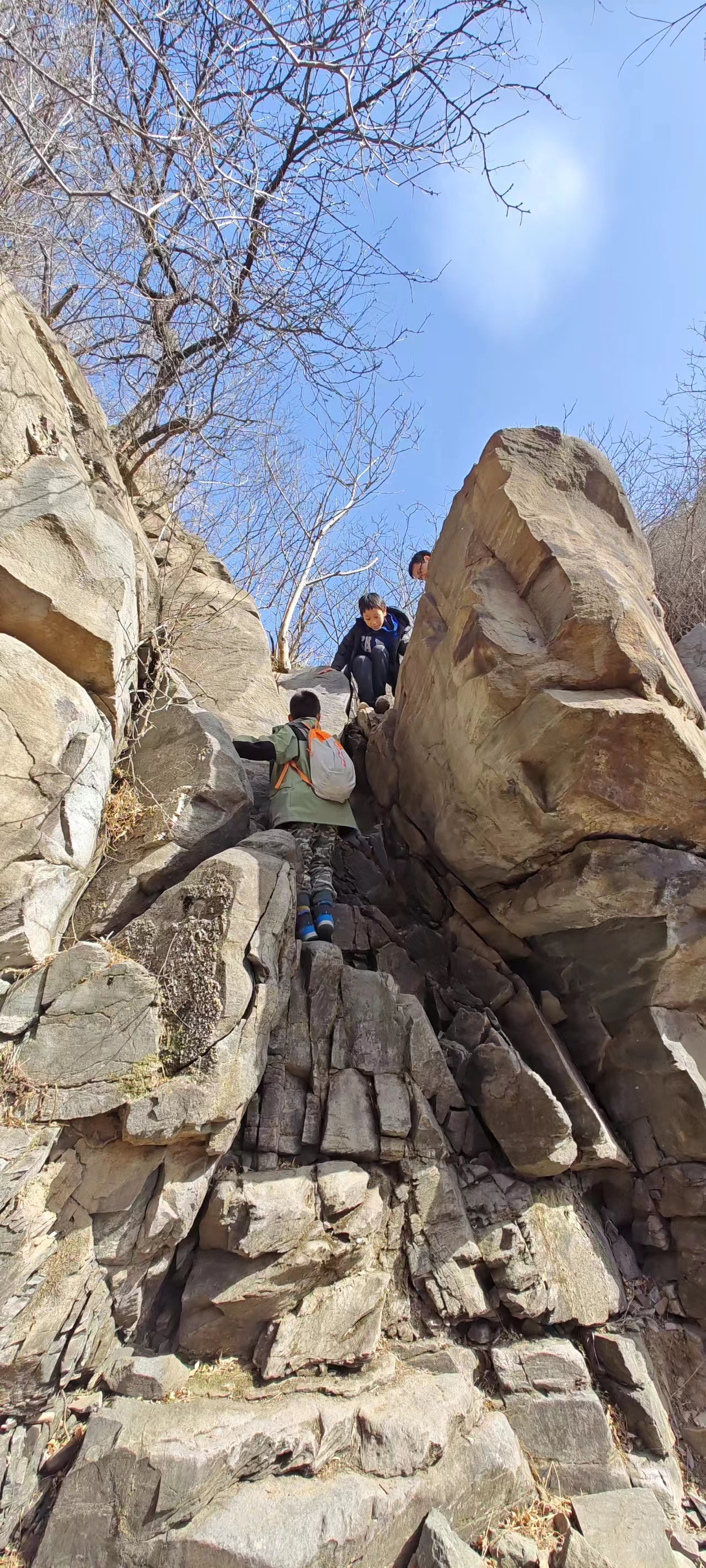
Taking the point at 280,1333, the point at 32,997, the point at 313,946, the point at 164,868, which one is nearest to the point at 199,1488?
the point at 280,1333

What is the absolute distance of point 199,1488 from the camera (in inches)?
137

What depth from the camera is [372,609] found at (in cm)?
910

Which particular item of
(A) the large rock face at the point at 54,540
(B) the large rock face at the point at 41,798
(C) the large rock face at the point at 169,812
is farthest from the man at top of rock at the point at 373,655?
(B) the large rock face at the point at 41,798

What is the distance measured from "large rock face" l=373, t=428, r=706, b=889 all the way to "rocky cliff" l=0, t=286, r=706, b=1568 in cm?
3

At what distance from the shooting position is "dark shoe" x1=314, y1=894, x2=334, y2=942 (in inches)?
234

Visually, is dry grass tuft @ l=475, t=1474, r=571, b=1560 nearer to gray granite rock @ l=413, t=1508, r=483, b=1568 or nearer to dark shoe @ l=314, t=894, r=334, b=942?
gray granite rock @ l=413, t=1508, r=483, b=1568

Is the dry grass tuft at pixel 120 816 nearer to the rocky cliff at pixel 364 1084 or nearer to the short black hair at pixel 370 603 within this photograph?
the rocky cliff at pixel 364 1084

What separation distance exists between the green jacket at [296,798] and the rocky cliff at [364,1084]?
470 millimetres

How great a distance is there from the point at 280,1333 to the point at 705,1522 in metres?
2.98

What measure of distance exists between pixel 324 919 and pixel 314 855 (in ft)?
2.47

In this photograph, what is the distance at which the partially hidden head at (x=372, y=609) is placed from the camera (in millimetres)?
9078

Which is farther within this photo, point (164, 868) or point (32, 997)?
point (164, 868)

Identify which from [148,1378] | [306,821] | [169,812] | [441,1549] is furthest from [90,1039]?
[441,1549]

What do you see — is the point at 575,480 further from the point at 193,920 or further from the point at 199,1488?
the point at 199,1488
